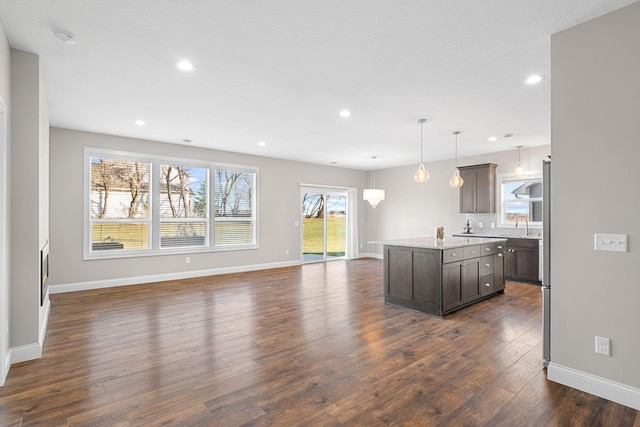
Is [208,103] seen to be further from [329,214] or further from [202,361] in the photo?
[329,214]

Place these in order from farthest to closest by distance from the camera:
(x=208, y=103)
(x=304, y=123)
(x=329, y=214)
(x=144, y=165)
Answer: (x=329, y=214) → (x=144, y=165) → (x=304, y=123) → (x=208, y=103)

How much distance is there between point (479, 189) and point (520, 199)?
81cm

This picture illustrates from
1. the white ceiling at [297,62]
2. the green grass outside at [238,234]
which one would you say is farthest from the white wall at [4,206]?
the green grass outside at [238,234]

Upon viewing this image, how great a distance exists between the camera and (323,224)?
9.00 meters

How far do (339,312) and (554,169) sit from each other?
287 cm

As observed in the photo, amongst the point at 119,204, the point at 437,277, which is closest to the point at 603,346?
the point at 437,277

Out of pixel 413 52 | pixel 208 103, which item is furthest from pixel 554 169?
pixel 208 103

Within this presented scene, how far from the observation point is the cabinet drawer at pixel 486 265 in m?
4.76

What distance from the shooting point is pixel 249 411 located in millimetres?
2096

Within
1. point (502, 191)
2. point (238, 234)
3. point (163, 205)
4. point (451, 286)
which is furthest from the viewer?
point (238, 234)

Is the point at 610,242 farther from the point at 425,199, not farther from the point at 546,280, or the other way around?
the point at 425,199

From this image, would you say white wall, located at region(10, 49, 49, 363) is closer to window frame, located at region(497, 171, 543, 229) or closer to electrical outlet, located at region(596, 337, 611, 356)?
electrical outlet, located at region(596, 337, 611, 356)

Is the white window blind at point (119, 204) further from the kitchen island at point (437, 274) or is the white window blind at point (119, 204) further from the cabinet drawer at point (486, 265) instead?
the cabinet drawer at point (486, 265)

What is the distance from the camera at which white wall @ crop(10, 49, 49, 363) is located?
278 centimetres
